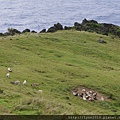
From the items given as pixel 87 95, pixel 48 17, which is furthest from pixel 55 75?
pixel 48 17

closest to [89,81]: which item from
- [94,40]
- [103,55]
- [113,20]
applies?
[103,55]

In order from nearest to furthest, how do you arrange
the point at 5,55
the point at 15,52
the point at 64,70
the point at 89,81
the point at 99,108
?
the point at 99,108 < the point at 89,81 < the point at 64,70 < the point at 5,55 < the point at 15,52

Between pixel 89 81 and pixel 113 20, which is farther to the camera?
pixel 113 20

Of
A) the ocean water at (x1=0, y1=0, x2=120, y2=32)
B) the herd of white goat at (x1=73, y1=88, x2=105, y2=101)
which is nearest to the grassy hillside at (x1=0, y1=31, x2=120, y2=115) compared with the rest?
the herd of white goat at (x1=73, y1=88, x2=105, y2=101)

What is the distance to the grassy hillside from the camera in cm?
1482

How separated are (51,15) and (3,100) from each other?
125682 millimetres

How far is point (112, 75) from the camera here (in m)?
33.9

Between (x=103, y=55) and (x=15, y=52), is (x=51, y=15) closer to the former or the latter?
(x=103, y=55)

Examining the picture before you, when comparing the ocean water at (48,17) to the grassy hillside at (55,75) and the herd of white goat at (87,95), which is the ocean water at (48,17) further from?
the herd of white goat at (87,95)

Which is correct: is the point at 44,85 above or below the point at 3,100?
below

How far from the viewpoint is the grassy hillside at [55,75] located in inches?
584

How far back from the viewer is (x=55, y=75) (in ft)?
97.5

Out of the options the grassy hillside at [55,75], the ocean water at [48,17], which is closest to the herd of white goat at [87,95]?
the grassy hillside at [55,75]

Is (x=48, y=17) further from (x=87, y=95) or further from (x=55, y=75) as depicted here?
(x=87, y=95)
